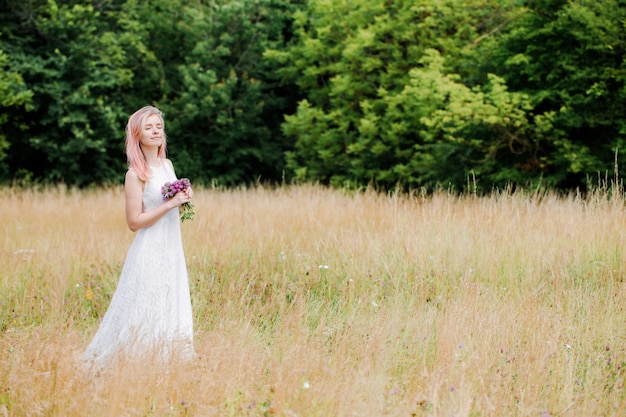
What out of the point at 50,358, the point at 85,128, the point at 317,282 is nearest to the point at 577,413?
the point at 50,358

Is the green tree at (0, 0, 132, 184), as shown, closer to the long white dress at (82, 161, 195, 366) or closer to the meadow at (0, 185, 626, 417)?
the meadow at (0, 185, 626, 417)

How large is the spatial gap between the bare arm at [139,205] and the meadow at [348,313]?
2.61 ft

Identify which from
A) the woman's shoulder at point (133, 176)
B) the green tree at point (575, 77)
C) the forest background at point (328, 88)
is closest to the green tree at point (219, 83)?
the forest background at point (328, 88)

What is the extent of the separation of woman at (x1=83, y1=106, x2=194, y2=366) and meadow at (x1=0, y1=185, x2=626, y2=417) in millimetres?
228

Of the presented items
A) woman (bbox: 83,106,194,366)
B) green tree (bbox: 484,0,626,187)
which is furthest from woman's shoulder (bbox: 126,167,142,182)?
green tree (bbox: 484,0,626,187)

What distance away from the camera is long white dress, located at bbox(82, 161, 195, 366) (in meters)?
4.34

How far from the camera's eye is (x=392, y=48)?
19.2m

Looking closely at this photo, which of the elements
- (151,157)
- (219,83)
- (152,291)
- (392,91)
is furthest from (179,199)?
(219,83)

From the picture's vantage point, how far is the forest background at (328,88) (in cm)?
1357

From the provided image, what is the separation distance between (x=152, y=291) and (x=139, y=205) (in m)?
0.53

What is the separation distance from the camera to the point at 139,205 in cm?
437

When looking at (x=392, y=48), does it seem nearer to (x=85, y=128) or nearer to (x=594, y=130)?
(x=594, y=130)

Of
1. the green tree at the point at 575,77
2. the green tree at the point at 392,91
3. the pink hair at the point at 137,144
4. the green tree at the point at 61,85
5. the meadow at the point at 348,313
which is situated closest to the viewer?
the meadow at the point at 348,313

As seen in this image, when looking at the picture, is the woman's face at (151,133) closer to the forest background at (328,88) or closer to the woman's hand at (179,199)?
the woman's hand at (179,199)
